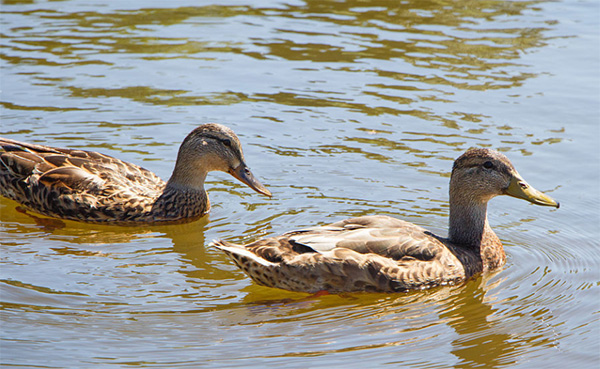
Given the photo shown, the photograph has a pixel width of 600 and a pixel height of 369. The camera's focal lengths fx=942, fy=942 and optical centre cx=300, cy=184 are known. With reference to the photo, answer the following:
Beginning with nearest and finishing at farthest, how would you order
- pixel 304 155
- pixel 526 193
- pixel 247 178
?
pixel 526 193
pixel 247 178
pixel 304 155

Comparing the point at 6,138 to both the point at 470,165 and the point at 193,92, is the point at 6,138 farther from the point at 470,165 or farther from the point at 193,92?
the point at 470,165

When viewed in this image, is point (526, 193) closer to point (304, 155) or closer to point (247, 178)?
point (247, 178)

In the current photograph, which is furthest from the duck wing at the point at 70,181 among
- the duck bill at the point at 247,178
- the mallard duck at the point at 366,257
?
the mallard duck at the point at 366,257

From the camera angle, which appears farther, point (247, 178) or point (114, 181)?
point (247, 178)

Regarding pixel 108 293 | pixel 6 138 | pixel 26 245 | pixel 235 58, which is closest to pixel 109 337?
pixel 108 293

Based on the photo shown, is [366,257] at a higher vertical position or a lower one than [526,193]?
lower

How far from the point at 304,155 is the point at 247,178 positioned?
1.25 meters

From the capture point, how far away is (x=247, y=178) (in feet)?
33.4

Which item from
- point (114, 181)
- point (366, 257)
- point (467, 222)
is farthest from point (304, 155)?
point (366, 257)

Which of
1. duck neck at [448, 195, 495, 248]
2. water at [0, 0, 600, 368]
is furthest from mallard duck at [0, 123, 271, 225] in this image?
duck neck at [448, 195, 495, 248]

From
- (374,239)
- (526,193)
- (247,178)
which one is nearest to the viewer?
(374,239)

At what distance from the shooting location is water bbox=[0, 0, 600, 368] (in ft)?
23.6

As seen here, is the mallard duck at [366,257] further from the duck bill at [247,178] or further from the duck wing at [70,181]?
the duck wing at [70,181]

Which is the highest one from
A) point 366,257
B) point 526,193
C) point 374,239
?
point 526,193
